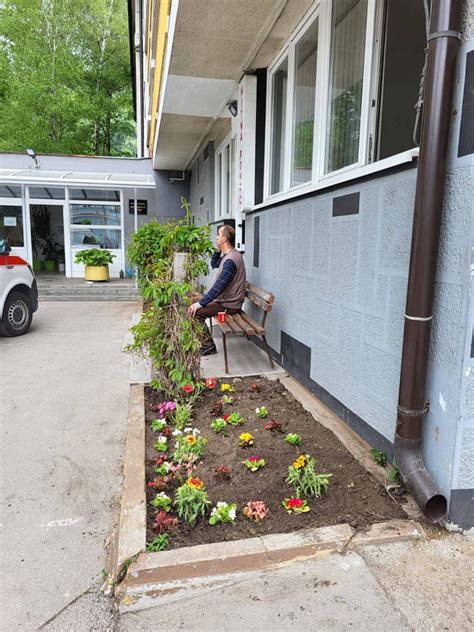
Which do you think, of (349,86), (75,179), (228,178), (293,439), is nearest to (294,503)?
(293,439)

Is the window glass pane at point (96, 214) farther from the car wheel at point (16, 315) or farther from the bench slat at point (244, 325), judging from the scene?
the bench slat at point (244, 325)

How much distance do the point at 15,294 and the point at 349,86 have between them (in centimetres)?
546

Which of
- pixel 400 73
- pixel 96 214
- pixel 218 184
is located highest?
pixel 400 73

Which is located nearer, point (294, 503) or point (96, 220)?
point (294, 503)

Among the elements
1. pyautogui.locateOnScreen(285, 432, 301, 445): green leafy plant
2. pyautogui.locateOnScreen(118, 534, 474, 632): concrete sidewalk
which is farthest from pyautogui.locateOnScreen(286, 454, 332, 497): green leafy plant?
pyautogui.locateOnScreen(118, 534, 474, 632): concrete sidewalk

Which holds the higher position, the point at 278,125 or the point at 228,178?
the point at 278,125

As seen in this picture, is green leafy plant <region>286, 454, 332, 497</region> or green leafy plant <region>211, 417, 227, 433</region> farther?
green leafy plant <region>211, 417, 227, 433</region>

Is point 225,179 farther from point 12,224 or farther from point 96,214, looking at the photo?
point 12,224

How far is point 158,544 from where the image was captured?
83.4 inches

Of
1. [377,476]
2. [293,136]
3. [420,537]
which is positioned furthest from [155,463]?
[293,136]

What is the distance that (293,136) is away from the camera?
4805 millimetres

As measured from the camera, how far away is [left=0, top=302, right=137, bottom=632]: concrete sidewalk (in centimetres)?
197

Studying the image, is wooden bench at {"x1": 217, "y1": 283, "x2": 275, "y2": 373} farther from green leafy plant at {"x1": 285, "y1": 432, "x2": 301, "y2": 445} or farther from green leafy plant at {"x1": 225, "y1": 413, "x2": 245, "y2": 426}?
green leafy plant at {"x1": 285, "y1": 432, "x2": 301, "y2": 445}

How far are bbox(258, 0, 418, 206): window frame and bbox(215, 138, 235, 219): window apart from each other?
2224mm
